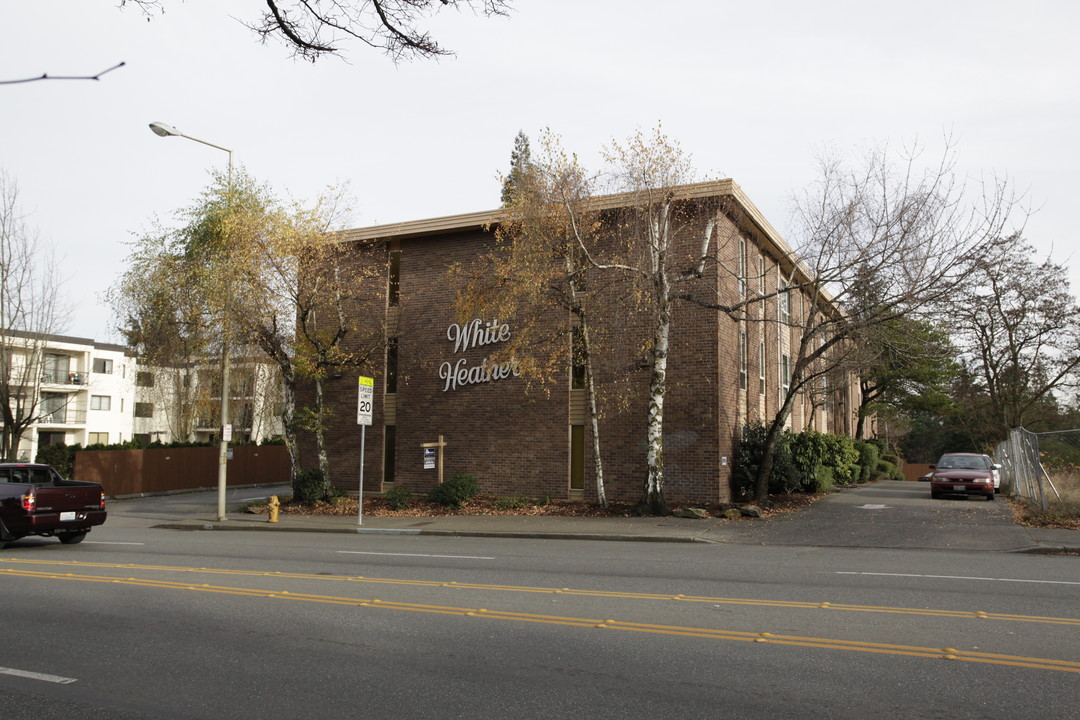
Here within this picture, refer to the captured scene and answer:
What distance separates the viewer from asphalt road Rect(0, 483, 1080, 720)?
18.3 feet

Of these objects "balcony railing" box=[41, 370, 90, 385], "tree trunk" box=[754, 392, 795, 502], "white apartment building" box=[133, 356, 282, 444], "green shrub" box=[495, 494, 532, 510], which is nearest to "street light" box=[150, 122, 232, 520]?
"green shrub" box=[495, 494, 532, 510]

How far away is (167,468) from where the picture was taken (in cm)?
3341

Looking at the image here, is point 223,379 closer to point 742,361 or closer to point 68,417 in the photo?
point 742,361

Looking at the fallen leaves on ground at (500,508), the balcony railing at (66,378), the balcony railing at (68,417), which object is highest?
the balcony railing at (66,378)

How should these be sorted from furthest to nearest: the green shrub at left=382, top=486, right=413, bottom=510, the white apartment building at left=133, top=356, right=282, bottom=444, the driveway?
the white apartment building at left=133, top=356, right=282, bottom=444 → the green shrub at left=382, top=486, right=413, bottom=510 → the driveway

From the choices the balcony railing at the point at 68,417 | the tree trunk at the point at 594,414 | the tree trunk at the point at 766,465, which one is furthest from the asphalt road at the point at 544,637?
the balcony railing at the point at 68,417

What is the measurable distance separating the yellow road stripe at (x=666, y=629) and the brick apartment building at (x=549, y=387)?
11735mm

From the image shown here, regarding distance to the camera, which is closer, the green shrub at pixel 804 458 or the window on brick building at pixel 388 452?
the green shrub at pixel 804 458

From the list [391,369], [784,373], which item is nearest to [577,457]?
[391,369]

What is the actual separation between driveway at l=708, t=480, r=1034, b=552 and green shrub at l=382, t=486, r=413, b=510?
358 inches

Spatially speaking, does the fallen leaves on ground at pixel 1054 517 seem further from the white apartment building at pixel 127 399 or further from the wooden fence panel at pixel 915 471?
the wooden fence panel at pixel 915 471

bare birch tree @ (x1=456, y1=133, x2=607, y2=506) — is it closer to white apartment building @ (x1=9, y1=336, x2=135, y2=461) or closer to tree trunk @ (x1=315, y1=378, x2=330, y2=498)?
tree trunk @ (x1=315, y1=378, x2=330, y2=498)

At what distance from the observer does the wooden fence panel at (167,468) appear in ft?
99.7

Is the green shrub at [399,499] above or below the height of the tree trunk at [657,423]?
below
